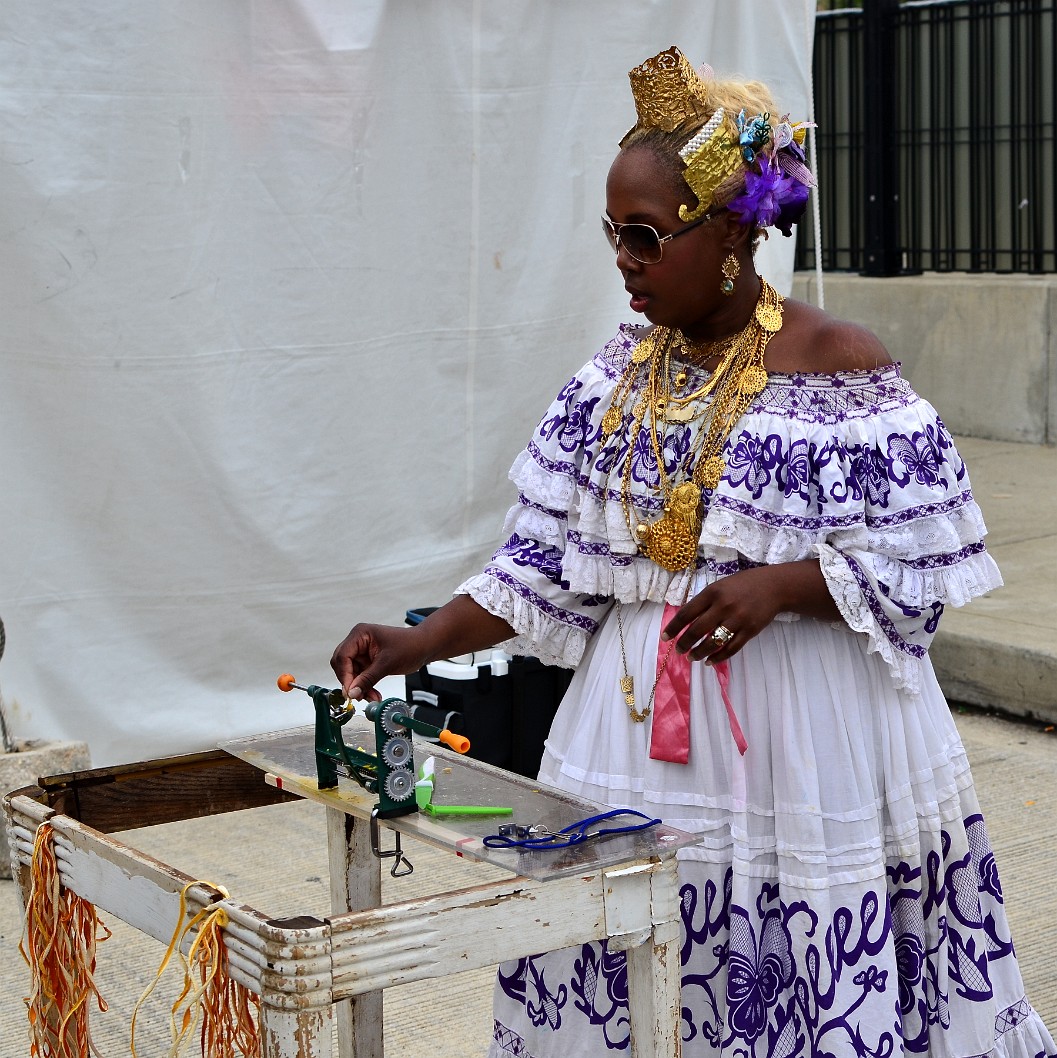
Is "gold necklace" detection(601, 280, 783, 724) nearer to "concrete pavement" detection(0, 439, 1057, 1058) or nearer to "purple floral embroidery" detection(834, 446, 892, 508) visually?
"purple floral embroidery" detection(834, 446, 892, 508)

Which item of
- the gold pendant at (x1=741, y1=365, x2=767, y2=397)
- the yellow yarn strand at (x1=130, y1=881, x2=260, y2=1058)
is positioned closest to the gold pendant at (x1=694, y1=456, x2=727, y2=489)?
the gold pendant at (x1=741, y1=365, x2=767, y2=397)

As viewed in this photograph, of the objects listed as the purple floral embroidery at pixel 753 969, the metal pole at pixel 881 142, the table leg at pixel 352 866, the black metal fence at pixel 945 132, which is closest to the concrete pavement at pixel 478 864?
the table leg at pixel 352 866

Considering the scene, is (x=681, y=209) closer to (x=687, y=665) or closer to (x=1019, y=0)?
(x=687, y=665)

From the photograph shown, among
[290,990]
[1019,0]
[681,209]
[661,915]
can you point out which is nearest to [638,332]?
[681,209]

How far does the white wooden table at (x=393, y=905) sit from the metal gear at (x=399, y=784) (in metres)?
0.03

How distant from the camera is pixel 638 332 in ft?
8.95

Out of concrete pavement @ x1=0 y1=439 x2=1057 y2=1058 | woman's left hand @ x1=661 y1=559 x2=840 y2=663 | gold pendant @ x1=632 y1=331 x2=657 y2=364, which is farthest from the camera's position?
concrete pavement @ x1=0 y1=439 x2=1057 y2=1058

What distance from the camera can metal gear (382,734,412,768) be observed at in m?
2.18

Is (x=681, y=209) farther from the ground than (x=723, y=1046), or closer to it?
farther from the ground

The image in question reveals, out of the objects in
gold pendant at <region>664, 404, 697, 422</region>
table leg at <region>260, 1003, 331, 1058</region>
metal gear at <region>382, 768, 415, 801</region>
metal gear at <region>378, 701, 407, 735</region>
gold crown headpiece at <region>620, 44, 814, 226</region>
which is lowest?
table leg at <region>260, 1003, 331, 1058</region>

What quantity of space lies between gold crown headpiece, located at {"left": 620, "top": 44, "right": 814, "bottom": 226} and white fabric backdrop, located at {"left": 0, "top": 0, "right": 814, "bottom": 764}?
2.67 metres

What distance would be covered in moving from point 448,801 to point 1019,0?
8360 millimetres

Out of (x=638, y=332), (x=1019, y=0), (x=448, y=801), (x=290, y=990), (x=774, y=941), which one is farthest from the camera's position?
(x=1019, y=0)

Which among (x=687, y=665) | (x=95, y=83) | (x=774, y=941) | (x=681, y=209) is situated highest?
(x=95, y=83)
